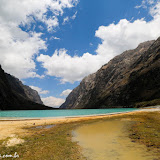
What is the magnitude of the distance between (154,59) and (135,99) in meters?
63.5

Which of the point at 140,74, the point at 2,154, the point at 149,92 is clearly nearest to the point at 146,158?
the point at 2,154

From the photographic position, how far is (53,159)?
9977 millimetres

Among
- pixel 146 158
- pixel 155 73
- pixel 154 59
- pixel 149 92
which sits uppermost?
pixel 154 59

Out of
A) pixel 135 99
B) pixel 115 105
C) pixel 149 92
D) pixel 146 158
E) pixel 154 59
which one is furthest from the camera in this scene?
pixel 115 105

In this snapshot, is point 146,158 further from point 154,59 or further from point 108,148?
point 154,59

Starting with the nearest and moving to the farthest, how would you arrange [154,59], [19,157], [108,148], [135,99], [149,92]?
[19,157] → [108,148] → [149,92] → [135,99] → [154,59]

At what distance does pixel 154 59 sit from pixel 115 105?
84.3 meters

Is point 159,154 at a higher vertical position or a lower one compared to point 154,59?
lower

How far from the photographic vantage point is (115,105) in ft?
652

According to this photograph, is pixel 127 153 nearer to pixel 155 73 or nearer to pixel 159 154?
pixel 159 154

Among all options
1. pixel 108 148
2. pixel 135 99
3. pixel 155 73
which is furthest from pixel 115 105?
pixel 108 148

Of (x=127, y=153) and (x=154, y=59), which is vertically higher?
(x=154, y=59)

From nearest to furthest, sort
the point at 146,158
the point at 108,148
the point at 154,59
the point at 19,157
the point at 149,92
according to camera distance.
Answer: the point at 146,158 → the point at 19,157 → the point at 108,148 → the point at 149,92 → the point at 154,59

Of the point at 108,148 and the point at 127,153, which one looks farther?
the point at 108,148
